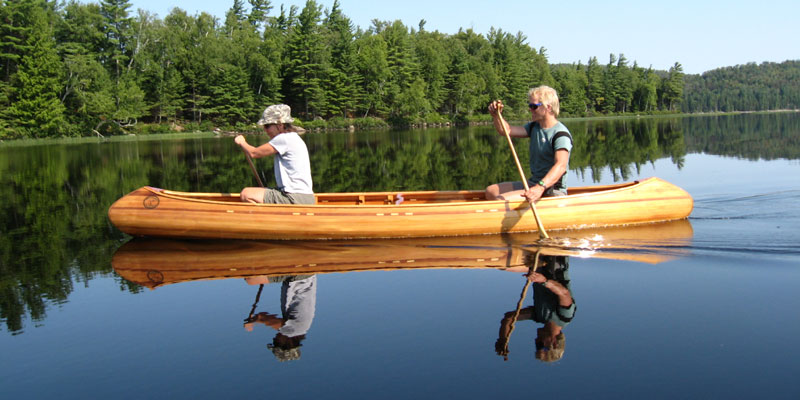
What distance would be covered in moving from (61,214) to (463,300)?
875 centimetres

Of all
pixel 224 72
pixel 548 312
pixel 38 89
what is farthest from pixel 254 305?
pixel 224 72

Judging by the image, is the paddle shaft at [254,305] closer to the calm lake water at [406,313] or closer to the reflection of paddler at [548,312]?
the calm lake water at [406,313]

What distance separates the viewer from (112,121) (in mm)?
52406

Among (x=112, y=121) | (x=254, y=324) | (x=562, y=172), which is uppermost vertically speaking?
(x=112, y=121)

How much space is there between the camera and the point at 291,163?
8.45 meters

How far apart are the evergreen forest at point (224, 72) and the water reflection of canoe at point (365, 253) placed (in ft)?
148

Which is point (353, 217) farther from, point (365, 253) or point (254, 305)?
point (254, 305)

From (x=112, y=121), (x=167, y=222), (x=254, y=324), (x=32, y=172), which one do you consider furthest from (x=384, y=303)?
(x=112, y=121)

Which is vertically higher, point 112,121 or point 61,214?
point 112,121

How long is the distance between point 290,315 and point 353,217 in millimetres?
3030

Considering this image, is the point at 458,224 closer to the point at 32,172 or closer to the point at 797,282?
the point at 797,282

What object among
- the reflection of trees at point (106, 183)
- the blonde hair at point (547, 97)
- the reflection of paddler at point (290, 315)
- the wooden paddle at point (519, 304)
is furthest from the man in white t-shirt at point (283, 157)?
the wooden paddle at point (519, 304)

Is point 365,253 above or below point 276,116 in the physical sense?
below

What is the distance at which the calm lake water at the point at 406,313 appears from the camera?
4.13 metres
